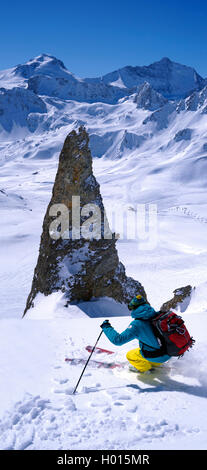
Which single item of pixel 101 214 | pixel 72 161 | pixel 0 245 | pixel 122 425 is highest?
pixel 72 161

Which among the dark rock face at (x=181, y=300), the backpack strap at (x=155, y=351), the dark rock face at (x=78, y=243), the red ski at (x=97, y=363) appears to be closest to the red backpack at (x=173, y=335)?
the backpack strap at (x=155, y=351)

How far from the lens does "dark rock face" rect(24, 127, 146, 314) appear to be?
1068cm

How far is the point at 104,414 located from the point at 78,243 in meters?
7.27

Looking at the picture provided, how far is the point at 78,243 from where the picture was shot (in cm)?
1103

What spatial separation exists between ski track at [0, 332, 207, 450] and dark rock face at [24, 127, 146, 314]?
548 cm

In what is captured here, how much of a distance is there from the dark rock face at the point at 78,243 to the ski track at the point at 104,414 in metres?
5.48

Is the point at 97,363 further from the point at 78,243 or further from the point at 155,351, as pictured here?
the point at 78,243

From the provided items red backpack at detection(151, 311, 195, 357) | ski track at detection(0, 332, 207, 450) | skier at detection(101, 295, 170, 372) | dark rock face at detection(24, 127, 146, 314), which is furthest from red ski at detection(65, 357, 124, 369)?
dark rock face at detection(24, 127, 146, 314)

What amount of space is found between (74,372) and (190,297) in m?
7.65

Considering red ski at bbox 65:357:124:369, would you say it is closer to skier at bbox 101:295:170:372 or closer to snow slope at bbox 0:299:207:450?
snow slope at bbox 0:299:207:450

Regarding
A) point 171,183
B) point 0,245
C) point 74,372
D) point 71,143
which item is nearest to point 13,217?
point 0,245

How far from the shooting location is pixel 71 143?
11969 mm

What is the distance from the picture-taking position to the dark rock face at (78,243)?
10680 mm

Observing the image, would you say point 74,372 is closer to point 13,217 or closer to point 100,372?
point 100,372
